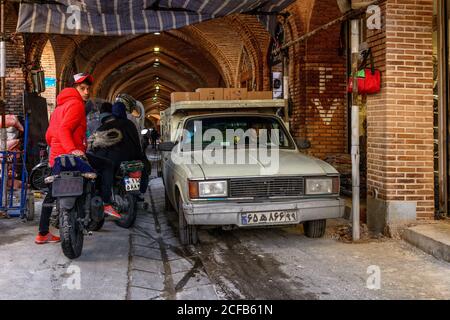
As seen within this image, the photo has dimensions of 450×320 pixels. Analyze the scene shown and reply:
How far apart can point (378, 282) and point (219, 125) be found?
126 inches

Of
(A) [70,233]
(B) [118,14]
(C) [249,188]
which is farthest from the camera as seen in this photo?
(B) [118,14]

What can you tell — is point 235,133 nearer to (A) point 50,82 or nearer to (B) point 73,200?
(B) point 73,200

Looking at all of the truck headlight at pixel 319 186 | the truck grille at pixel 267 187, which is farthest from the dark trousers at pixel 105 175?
the truck headlight at pixel 319 186

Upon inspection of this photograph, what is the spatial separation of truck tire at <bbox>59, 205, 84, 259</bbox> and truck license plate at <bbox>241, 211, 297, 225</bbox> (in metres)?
1.76

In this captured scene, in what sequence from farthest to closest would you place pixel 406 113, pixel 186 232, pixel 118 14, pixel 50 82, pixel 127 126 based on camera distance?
1. pixel 50 82
2. pixel 118 14
3. pixel 127 126
4. pixel 406 113
5. pixel 186 232

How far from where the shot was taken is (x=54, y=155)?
5.41m

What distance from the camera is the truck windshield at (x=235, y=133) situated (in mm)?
6750

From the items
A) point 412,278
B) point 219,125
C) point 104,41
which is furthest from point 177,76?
point 412,278

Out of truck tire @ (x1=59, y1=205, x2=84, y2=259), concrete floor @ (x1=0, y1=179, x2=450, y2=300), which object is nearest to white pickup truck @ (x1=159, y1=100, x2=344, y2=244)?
concrete floor @ (x1=0, y1=179, x2=450, y2=300)

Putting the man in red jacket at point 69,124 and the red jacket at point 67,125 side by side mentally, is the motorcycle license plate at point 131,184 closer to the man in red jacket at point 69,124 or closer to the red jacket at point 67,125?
the man in red jacket at point 69,124

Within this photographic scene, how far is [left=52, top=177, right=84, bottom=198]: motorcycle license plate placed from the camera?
5.04 m

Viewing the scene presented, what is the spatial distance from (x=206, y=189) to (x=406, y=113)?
284 centimetres

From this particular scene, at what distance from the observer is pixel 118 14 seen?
863cm

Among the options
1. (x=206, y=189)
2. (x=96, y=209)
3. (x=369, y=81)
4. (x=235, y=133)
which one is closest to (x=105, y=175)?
(x=96, y=209)
